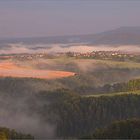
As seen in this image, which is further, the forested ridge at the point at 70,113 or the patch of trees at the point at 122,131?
the forested ridge at the point at 70,113

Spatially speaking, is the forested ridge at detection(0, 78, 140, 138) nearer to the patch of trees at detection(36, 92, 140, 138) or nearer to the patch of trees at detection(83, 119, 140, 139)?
the patch of trees at detection(36, 92, 140, 138)

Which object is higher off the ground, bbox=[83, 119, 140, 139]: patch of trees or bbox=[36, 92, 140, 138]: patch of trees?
bbox=[83, 119, 140, 139]: patch of trees

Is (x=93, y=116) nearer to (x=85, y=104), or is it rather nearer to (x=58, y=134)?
(x=85, y=104)

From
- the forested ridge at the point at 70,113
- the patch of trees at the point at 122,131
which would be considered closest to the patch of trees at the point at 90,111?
the forested ridge at the point at 70,113

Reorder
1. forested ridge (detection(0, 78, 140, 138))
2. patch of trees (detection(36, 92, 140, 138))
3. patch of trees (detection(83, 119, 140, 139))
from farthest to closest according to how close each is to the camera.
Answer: patch of trees (detection(36, 92, 140, 138)) → forested ridge (detection(0, 78, 140, 138)) → patch of trees (detection(83, 119, 140, 139))

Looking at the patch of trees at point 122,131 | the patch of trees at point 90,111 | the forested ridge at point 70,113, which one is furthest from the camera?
the patch of trees at point 90,111

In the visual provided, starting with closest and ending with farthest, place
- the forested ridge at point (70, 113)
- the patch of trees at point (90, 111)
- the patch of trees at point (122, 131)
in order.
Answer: the patch of trees at point (122, 131) < the forested ridge at point (70, 113) < the patch of trees at point (90, 111)

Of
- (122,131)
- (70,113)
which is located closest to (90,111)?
(70,113)

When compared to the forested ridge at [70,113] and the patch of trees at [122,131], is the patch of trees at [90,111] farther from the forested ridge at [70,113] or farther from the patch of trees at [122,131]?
the patch of trees at [122,131]

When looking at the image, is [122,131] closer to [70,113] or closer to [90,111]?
[90,111]

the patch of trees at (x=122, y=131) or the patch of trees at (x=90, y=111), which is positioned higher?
the patch of trees at (x=122, y=131)

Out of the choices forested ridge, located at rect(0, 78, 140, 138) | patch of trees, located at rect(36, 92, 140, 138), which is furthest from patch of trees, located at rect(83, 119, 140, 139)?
patch of trees, located at rect(36, 92, 140, 138)
